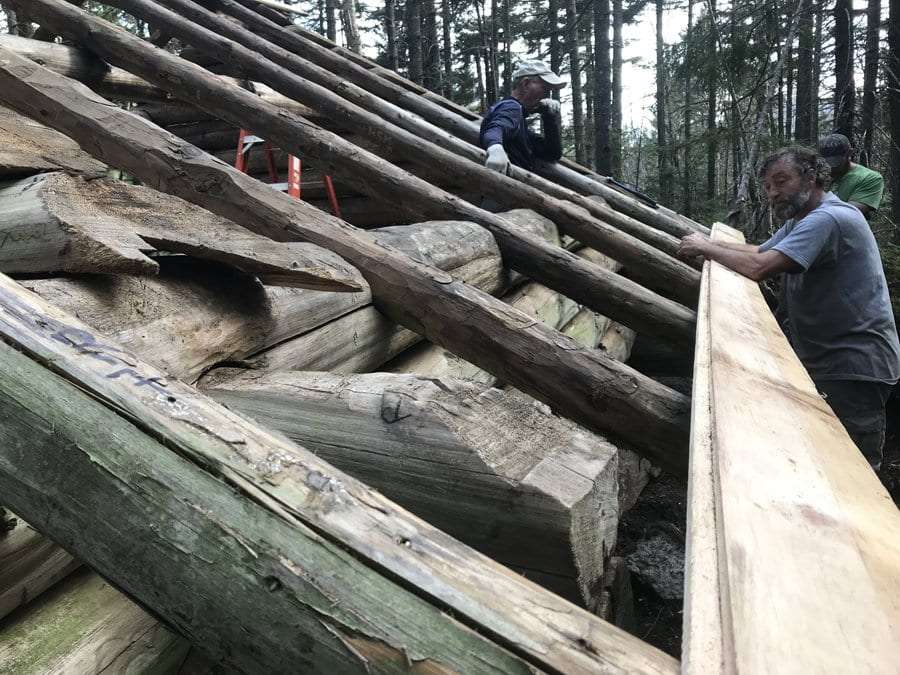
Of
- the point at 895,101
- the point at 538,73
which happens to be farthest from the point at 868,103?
the point at 538,73

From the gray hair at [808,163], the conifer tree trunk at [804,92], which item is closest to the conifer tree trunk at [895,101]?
the conifer tree trunk at [804,92]

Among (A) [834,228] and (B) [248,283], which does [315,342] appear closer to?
(B) [248,283]

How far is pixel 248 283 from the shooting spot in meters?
1.84

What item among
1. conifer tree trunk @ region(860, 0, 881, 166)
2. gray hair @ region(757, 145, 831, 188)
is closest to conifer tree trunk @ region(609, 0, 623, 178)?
conifer tree trunk @ region(860, 0, 881, 166)

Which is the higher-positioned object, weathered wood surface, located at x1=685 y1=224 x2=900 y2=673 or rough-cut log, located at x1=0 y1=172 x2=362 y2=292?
rough-cut log, located at x1=0 y1=172 x2=362 y2=292

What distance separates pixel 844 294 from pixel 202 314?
10.9ft

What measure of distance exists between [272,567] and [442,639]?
23 centimetres

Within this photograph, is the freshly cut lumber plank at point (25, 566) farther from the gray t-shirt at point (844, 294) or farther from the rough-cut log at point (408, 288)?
the gray t-shirt at point (844, 294)

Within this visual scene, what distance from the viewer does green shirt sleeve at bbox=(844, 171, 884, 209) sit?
5379 millimetres

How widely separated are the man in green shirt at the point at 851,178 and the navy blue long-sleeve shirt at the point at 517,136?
2405mm

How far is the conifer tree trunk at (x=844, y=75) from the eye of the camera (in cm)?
896

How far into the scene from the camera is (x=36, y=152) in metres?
1.78

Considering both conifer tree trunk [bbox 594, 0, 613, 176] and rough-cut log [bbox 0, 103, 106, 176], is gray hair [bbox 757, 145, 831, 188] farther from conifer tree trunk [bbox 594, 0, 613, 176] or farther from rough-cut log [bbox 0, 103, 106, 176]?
conifer tree trunk [bbox 594, 0, 613, 176]

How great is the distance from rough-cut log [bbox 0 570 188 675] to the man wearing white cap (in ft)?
14.8
